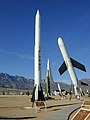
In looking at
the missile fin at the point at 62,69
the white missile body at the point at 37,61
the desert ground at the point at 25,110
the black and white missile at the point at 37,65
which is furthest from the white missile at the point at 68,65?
the white missile body at the point at 37,61

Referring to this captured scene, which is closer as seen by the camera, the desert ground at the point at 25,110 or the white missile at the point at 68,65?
the desert ground at the point at 25,110

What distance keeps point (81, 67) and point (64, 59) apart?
112 inches

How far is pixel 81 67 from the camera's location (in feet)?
129

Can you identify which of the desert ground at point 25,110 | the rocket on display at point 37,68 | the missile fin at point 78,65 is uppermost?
the missile fin at point 78,65

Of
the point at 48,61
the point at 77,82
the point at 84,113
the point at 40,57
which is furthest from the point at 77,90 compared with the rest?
the point at 84,113

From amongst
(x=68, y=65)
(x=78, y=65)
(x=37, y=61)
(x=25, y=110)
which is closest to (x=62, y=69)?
(x=68, y=65)

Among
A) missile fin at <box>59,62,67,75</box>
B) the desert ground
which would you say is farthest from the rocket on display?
missile fin at <box>59,62,67,75</box>

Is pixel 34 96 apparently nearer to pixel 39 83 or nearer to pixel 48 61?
pixel 39 83

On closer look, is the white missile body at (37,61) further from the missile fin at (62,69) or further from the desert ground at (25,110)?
the missile fin at (62,69)

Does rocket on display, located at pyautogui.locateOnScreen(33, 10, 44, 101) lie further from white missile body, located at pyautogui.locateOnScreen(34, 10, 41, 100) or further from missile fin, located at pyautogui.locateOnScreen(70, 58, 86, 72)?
missile fin, located at pyautogui.locateOnScreen(70, 58, 86, 72)

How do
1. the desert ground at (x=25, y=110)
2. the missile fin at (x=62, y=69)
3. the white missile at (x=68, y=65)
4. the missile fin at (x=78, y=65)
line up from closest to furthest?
the desert ground at (x=25, y=110)
the white missile at (x=68, y=65)
the missile fin at (x=62, y=69)
the missile fin at (x=78, y=65)

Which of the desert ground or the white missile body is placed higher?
the white missile body

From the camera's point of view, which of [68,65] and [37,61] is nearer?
[37,61]

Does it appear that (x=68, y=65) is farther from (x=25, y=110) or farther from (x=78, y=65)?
(x=25, y=110)
